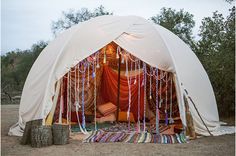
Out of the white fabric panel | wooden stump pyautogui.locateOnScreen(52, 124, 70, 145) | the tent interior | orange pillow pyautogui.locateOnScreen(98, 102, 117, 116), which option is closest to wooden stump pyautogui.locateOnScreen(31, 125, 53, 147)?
wooden stump pyautogui.locateOnScreen(52, 124, 70, 145)

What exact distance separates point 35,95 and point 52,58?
0.84m

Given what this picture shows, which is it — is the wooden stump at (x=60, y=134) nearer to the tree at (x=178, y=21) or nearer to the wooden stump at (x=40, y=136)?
the wooden stump at (x=40, y=136)

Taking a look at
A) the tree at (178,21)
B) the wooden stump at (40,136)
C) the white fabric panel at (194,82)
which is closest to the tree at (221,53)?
the white fabric panel at (194,82)

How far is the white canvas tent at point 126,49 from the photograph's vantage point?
6.80 meters

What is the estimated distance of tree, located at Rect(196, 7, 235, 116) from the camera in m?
7.80

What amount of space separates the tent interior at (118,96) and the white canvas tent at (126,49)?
2.18 ft

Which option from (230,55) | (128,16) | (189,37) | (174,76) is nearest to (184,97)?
(174,76)

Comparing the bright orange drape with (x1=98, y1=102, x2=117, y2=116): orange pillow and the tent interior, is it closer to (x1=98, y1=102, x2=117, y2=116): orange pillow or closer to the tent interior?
the tent interior

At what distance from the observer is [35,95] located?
282 inches

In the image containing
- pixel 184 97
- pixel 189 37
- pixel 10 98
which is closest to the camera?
pixel 184 97

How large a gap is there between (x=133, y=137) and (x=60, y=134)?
1419mm

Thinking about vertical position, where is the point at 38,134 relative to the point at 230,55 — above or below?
below

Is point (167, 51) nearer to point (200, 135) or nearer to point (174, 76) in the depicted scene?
point (174, 76)

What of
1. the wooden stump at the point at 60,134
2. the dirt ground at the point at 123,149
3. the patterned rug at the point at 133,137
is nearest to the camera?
the dirt ground at the point at 123,149
